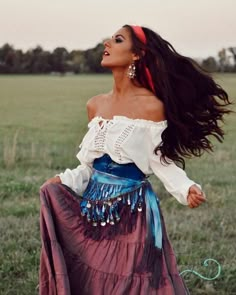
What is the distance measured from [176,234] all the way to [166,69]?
2.51 m

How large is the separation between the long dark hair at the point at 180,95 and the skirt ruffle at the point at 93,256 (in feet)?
1.29

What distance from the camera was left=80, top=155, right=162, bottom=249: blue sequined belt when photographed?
3.64 meters

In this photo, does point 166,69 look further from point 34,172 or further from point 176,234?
point 34,172

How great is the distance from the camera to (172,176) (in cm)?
362

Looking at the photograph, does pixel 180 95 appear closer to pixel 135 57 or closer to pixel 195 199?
pixel 135 57

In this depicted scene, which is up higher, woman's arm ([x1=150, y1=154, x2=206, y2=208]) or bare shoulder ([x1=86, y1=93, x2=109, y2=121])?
bare shoulder ([x1=86, y1=93, x2=109, y2=121])

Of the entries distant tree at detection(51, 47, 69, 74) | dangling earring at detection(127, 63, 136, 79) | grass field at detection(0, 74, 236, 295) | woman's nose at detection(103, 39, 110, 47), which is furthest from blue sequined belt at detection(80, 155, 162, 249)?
distant tree at detection(51, 47, 69, 74)

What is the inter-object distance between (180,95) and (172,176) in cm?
38

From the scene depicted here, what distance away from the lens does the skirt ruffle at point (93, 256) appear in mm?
3576

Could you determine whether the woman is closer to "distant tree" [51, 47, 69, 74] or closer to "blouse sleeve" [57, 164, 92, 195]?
"blouse sleeve" [57, 164, 92, 195]

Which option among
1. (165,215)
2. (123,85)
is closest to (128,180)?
(123,85)

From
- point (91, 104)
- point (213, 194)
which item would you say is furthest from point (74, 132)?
point (91, 104)

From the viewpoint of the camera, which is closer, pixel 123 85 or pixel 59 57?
pixel 123 85

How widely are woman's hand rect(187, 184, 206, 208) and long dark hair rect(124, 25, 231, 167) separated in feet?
0.66
